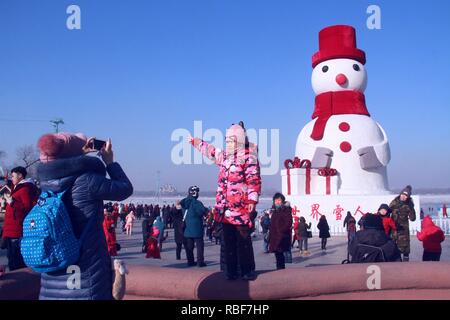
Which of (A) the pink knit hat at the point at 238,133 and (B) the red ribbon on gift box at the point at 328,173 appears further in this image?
(B) the red ribbon on gift box at the point at 328,173

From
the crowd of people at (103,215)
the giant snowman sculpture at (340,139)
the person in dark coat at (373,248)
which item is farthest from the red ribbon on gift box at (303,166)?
the person in dark coat at (373,248)

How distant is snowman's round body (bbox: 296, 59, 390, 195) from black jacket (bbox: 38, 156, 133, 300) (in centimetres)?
1737

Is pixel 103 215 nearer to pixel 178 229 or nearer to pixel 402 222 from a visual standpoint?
pixel 402 222

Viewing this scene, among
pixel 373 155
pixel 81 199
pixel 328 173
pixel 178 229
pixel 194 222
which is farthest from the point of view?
pixel 373 155

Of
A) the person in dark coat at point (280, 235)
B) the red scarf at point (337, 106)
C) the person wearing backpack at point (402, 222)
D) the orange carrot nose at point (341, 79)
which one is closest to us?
the person in dark coat at point (280, 235)

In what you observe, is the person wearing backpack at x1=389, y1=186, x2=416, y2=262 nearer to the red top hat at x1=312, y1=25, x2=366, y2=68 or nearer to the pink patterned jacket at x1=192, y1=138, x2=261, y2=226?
the pink patterned jacket at x1=192, y1=138, x2=261, y2=226

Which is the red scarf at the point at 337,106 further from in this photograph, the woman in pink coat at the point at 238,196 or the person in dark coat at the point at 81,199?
the person in dark coat at the point at 81,199

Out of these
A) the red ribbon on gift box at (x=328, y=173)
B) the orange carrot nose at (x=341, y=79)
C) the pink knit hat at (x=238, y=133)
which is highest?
the orange carrot nose at (x=341, y=79)

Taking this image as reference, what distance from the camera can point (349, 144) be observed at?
63.4 ft

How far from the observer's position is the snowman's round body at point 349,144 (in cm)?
1930

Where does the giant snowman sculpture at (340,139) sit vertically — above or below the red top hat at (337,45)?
below

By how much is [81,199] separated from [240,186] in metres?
1.70

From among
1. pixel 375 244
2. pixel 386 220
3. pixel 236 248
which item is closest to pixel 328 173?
pixel 386 220
